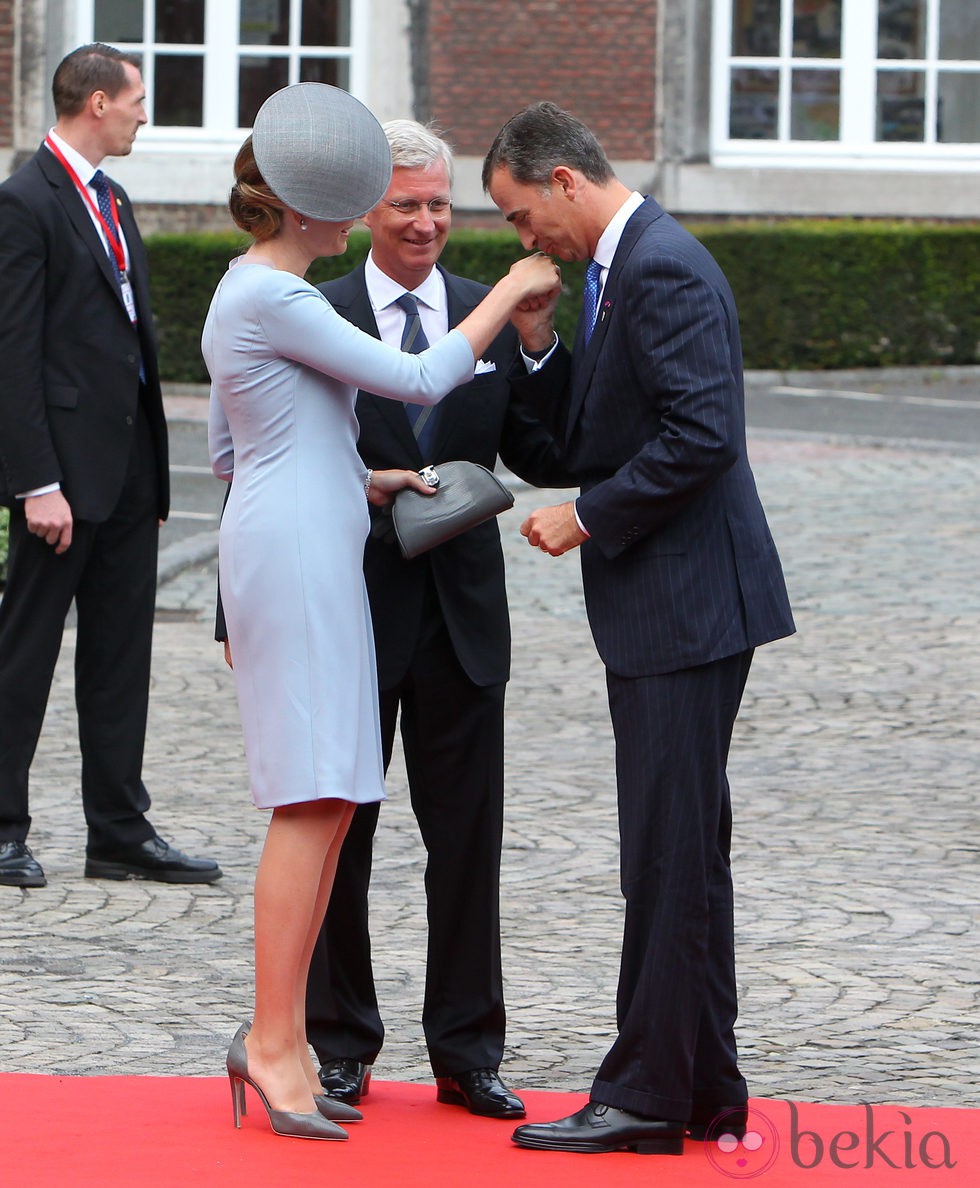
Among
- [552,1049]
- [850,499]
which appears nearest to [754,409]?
[850,499]

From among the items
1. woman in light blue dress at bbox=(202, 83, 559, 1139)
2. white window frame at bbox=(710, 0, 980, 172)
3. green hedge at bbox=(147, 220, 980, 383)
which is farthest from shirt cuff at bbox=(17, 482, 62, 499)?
white window frame at bbox=(710, 0, 980, 172)

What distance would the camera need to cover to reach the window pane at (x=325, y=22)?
19.2 m

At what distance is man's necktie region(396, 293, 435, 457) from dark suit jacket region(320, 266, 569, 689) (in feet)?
0.07

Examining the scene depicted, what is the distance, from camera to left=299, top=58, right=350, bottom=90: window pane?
1925 centimetres

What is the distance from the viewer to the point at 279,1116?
359cm

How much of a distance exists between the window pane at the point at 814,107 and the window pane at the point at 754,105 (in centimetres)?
19

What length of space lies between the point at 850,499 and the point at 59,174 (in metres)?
7.76

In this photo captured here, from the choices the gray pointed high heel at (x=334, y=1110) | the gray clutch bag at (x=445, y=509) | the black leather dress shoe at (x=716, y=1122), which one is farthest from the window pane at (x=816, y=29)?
the gray pointed high heel at (x=334, y=1110)

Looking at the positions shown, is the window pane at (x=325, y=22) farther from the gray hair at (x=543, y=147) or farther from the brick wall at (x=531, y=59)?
the gray hair at (x=543, y=147)

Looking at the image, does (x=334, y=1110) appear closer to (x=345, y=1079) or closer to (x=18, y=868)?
(x=345, y=1079)

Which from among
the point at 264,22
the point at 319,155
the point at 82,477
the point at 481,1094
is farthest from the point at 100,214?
the point at 264,22

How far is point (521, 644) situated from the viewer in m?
9.00

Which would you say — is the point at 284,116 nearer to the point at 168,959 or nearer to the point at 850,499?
the point at 168,959

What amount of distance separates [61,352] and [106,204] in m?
0.48
